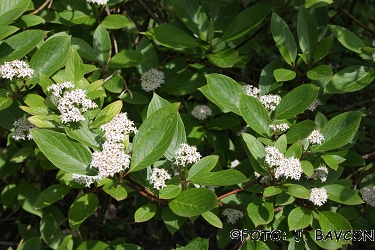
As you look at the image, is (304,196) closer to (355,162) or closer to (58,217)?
(355,162)

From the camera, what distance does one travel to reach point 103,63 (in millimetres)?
2127

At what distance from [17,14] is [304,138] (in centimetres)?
128

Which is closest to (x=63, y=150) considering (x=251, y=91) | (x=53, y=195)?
(x=53, y=195)

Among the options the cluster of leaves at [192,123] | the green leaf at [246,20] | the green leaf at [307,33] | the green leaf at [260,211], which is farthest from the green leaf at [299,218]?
the green leaf at [246,20]

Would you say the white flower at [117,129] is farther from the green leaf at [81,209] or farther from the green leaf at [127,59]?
the green leaf at [127,59]

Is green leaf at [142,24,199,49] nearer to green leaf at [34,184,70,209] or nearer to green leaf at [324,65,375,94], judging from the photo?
green leaf at [324,65,375,94]

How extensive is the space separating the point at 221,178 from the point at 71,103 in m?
0.61

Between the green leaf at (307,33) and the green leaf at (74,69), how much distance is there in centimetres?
108

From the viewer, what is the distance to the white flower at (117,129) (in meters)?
1.48

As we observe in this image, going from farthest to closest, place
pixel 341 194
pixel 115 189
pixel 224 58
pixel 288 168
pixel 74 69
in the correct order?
1. pixel 224 58
2. pixel 341 194
3. pixel 74 69
4. pixel 288 168
5. pixel 115 189

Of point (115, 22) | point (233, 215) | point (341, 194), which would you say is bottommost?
point (233, 215)

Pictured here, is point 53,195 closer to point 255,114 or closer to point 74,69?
point 74,69

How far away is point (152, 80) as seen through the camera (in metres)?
2.16

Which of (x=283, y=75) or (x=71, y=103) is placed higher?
(x=71, y=103)
